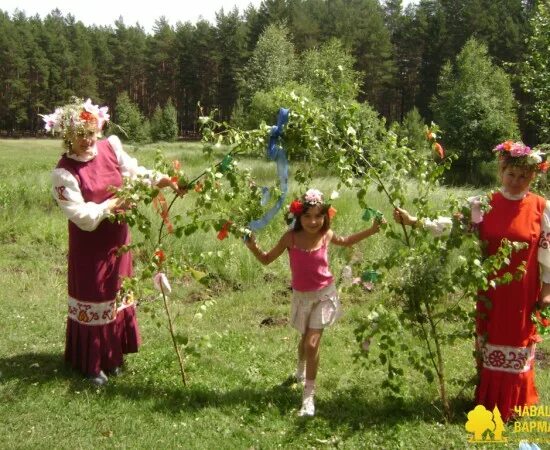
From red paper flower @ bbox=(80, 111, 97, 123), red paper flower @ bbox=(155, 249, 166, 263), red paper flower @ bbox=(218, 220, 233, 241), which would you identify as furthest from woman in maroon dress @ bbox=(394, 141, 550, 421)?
red paper flower @ bbox=(80, 111, 97, 123)

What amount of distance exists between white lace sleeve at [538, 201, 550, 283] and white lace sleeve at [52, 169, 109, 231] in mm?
2787

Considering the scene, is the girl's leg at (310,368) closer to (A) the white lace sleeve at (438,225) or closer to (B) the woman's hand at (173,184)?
(A) the white lace sleeve at (438,225)

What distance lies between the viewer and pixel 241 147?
361 centimetres

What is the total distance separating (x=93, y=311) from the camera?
13.4ft

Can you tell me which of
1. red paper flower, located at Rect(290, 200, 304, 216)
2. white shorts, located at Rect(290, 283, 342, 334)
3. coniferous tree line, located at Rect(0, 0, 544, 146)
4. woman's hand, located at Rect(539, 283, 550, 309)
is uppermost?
coniferous tree line, located at Rect(0, 0, 544, 146)

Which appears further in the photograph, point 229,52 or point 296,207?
point 229,52

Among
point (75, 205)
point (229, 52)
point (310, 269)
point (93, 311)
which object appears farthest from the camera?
point (229, 52)

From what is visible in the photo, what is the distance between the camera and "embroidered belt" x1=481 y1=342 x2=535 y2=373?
3588 mm

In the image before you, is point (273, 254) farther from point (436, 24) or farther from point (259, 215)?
point (436, 24)

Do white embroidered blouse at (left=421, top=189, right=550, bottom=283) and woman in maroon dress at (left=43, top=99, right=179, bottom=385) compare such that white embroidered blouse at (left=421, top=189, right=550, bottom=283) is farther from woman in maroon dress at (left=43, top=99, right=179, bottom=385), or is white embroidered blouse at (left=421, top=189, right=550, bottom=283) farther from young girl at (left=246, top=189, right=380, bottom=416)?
woman in maroon dress at (left=43, top=99, right=179, bottom=385)

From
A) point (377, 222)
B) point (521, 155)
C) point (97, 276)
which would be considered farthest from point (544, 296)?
point (97, 276)

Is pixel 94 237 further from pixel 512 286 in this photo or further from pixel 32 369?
pixel 512 286

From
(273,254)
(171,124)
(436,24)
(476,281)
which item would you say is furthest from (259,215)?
(436,24)

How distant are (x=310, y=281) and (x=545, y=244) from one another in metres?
1.49
